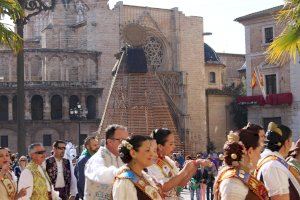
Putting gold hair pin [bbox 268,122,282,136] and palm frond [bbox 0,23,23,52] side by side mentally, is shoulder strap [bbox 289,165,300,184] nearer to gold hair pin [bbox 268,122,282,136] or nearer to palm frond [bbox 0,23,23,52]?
gold hair pin [bbox 268,122,282,136]

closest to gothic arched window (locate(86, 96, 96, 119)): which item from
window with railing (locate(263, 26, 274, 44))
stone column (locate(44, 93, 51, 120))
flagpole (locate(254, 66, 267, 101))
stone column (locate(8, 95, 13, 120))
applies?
stone column (locate(44, 93, 51, 120))

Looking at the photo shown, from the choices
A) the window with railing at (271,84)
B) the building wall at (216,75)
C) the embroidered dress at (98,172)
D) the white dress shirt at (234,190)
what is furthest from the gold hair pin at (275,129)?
the building wall at (216,75)

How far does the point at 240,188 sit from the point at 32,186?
4.36 m

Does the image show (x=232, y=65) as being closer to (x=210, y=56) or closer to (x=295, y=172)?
(x=210, y=56)

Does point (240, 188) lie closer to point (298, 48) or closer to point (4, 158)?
point (4, 158)

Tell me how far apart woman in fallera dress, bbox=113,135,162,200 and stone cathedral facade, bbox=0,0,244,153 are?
4586 centimetres

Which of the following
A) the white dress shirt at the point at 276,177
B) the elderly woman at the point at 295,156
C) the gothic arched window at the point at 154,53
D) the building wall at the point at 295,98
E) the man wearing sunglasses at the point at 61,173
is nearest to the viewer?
the white dress shirt at the point at 276,177

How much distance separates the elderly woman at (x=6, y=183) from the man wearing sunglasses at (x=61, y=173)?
228 centimetres

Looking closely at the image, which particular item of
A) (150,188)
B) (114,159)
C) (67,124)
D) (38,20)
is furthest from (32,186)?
(38,20)

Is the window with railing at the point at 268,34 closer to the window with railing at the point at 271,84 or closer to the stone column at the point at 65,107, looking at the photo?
the window with railing at the point at 271,84

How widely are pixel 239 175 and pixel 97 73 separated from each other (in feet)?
163

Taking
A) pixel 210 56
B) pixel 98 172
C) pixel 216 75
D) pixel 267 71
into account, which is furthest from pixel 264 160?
pixel 210 56

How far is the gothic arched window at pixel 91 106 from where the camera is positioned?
54588 mm

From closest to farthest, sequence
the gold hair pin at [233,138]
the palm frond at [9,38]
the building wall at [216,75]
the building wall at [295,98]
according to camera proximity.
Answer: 1. the gold hair pin at [233,138]
2. the palm frond at [9,38]
3. the building wall at [295,98]
4. the building wall at [216,75]
